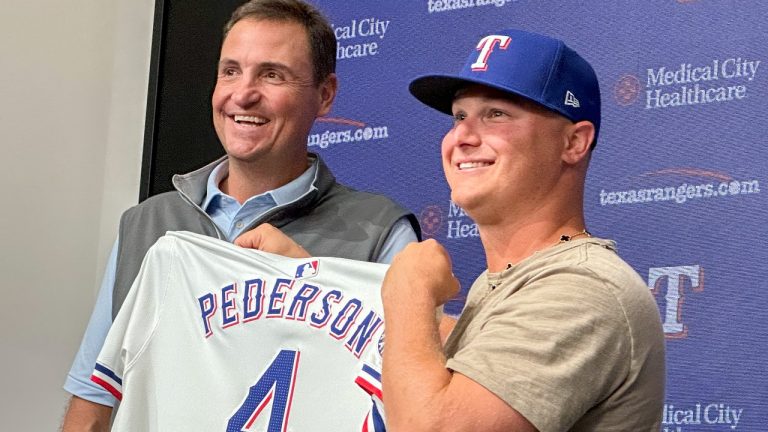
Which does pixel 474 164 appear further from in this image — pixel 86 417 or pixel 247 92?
pixel 86 417

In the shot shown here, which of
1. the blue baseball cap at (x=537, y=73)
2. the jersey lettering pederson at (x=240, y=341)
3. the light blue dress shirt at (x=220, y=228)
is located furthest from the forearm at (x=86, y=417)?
the blue baseball cap at (x=537, y=73)

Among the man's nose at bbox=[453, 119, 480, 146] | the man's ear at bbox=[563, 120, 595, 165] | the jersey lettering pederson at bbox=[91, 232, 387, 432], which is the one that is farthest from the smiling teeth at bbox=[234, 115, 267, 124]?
the man's ear at bbox=[563, 120, 595, 165]

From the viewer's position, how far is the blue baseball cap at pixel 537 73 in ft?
5.27

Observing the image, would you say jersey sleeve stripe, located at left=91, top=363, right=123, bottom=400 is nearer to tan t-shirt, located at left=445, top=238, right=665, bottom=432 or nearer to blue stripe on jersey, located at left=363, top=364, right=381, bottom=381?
blue stripe on jersey, located at left=363, top=364, right=381, bottom=381

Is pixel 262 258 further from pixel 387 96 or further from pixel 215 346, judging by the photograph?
pixel 387 96

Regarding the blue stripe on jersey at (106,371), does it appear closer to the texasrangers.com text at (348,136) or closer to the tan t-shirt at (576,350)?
the tan t-shirt at (576,350)

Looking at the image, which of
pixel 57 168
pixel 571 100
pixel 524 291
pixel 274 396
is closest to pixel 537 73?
pixel 571 100

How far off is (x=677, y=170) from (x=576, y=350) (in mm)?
1291

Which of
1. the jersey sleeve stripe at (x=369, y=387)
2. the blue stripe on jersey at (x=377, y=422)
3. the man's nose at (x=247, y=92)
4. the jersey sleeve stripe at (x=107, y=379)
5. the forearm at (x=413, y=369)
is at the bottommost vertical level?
the jersey sleeve stripe at (x=107, y=379)

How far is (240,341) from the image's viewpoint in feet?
6.29

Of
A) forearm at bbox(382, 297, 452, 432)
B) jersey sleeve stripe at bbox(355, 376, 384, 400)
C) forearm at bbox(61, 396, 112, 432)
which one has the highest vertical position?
forearm at bbox(382, 297, 452, 432)

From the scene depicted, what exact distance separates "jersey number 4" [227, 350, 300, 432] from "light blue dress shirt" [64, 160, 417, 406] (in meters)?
0.31

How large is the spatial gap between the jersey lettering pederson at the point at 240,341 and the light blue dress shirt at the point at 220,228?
0.13 metres

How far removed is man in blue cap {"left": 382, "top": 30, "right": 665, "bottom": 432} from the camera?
4.43 feet
